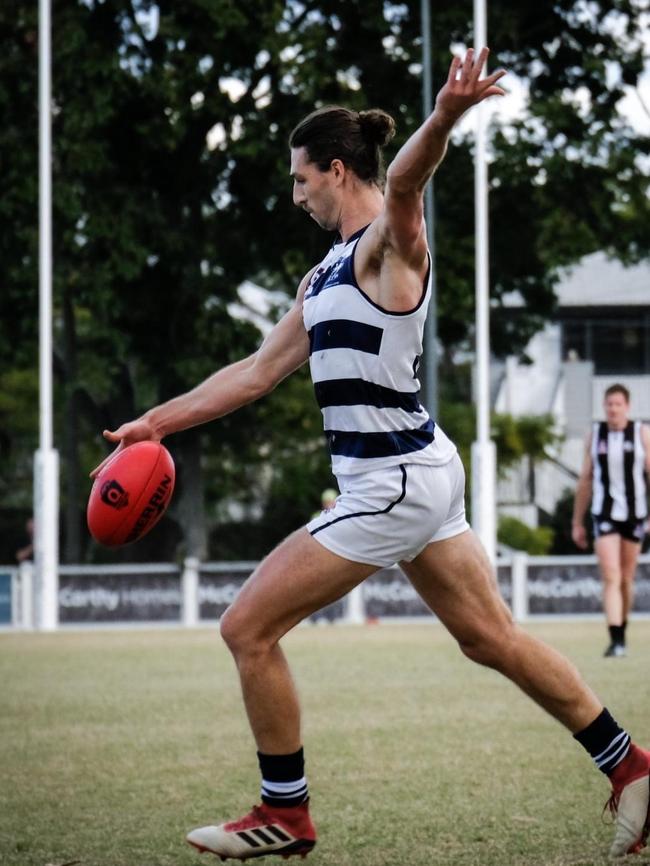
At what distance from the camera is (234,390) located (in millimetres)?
5852

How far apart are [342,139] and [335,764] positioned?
3.41m

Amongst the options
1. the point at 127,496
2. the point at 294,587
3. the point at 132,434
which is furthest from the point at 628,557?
the point at 294,587

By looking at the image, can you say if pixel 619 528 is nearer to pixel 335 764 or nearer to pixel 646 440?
pixel 646 440

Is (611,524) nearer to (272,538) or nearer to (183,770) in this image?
(183,770)

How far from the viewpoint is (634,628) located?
63.3ft

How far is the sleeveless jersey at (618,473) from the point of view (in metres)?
13.7

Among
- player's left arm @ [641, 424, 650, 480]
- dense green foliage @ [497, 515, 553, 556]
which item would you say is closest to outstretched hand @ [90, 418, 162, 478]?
player's left arm @ [641, 424, 650, 480]

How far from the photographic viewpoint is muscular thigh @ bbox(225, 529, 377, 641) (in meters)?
5.18

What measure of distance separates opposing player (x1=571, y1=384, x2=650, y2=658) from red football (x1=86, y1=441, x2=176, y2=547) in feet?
27.0

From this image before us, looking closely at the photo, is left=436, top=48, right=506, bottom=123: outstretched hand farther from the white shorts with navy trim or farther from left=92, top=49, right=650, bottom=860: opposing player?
the white shorts with navy trim

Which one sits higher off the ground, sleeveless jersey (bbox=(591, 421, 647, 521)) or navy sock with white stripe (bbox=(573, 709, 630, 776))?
sleeveless jersey (bbox=(591, 421, 647, 521))

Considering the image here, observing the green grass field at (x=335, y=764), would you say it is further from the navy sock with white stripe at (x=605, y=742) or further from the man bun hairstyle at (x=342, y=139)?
the man bun hairstyle at (x=342, y=139)

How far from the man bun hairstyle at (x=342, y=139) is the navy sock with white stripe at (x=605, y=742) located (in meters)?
1.98

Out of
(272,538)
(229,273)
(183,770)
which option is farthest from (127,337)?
(183,770)
